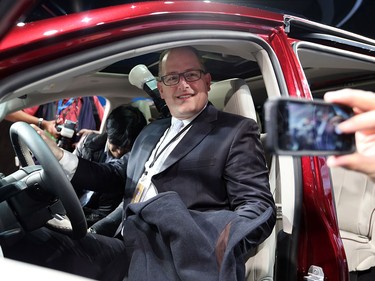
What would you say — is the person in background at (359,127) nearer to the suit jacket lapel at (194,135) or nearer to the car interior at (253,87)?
the car interior at (253,87)

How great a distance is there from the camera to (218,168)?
4.94ft

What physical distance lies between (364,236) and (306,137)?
1.75m

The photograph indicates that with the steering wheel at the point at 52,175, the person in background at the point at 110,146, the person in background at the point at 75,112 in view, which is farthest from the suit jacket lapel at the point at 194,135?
the person in background at the point at 75,112

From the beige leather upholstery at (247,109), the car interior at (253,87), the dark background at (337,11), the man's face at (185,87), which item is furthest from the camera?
the dark background at (337,11)

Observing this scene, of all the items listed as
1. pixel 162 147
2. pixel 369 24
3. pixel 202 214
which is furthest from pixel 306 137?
pixel 369 24

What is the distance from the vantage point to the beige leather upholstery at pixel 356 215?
1.95 m

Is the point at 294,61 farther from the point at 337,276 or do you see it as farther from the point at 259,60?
the point at 337,276

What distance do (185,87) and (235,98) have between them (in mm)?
292

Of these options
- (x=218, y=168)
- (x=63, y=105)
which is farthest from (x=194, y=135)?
(x=63, y=105)

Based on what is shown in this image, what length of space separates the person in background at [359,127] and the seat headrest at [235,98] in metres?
1.11

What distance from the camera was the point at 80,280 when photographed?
696mm

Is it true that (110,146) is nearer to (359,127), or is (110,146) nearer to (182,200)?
(182,200)

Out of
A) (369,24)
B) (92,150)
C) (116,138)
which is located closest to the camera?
(116,138)

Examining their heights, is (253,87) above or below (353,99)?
above
